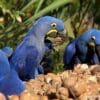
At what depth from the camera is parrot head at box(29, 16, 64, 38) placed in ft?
9.05

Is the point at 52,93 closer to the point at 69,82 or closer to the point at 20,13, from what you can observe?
the point at 69,82

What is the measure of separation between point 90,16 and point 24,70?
3.23ft

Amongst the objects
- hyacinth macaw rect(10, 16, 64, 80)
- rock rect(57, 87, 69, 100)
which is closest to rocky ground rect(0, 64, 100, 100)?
rock rect(57, 87, 69, 100)

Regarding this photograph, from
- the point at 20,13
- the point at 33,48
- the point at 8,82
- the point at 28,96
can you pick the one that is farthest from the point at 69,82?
the point at 20,13

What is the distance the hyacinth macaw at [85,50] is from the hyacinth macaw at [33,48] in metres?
0.19

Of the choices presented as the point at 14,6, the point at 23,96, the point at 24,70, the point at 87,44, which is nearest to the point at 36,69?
the point at 24,70

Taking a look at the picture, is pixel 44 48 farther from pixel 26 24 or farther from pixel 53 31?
pixel 26 24

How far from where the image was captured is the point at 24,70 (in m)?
2.66

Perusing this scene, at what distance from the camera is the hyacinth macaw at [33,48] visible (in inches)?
104

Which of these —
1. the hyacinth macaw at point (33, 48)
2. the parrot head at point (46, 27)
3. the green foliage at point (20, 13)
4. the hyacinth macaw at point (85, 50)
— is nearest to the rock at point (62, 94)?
the hyacinth macaw at point (33, 48)

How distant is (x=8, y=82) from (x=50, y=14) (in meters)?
1.22

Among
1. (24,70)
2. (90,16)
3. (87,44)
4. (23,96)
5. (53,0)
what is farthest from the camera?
(90,16)

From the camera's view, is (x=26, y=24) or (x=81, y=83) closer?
(x=81, y=83)

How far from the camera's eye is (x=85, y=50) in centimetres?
296
